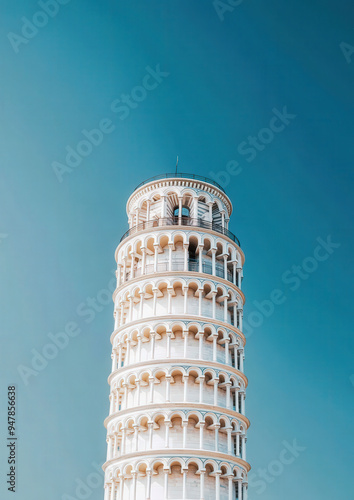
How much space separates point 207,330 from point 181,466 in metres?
11.0

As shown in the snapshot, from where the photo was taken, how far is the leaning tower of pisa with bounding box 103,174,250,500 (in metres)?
47.1

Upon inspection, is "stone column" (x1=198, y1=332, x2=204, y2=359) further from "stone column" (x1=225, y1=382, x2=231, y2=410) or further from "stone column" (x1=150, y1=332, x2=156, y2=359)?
"stone column" (x1=150, y1=332, x2=156, y2=359)

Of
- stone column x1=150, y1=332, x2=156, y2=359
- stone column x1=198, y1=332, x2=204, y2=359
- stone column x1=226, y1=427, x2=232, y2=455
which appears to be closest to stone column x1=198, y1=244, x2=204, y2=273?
stone column x1=198, y1=332, x2=204, y2=359

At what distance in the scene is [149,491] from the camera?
45844 millimetres

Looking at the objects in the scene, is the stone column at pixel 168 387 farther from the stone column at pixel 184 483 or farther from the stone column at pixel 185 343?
the stone column at pixel 184 483

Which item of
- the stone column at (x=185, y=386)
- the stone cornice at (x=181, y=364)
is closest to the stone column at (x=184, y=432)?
the stone column at (x=185, y=386)

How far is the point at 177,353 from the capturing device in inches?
2021

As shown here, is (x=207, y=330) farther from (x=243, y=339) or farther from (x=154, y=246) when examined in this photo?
(x=154, y=246)

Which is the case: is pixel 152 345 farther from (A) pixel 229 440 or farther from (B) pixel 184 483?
(B) pixel 184 483

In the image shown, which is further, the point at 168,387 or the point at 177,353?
the point at 177,353

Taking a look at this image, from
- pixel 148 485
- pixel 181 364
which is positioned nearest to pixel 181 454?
pixel 148 485

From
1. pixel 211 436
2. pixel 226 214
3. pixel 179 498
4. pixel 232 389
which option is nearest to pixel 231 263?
A: pixel 226 214

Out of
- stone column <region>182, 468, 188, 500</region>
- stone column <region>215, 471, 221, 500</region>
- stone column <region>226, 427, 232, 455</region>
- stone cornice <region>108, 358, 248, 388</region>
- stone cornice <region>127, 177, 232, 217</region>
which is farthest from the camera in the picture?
stone cornice <region>127, 177, 232, 217</region>

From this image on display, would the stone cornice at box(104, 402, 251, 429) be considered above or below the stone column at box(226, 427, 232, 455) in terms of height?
above
